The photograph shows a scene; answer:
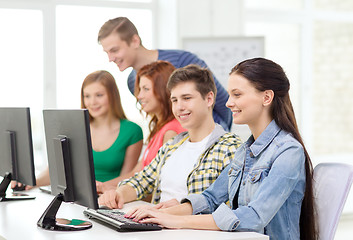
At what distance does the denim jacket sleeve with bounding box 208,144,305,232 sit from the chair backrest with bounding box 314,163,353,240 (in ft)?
0.68

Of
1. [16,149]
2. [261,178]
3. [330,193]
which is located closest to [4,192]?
[16,149]

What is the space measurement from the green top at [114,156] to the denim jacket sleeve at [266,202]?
4.56 feet

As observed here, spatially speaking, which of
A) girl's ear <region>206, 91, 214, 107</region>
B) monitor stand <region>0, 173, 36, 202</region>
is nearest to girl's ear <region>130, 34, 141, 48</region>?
girl's ear <region>206, 91, 214, 107</region>

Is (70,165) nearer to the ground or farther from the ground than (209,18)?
nearer to the ground

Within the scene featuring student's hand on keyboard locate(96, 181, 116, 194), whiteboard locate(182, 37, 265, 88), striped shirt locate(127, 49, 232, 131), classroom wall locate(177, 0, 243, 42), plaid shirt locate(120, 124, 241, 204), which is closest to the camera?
plaid shirt locate(120, 124, 241, 204)

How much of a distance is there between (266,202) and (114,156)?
1.49 metres

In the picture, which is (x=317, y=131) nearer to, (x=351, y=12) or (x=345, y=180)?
(x=351, y=12)

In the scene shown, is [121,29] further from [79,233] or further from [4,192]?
[79,233]

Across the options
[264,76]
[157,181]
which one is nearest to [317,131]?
[157,181]

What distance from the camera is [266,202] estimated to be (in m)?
1.73

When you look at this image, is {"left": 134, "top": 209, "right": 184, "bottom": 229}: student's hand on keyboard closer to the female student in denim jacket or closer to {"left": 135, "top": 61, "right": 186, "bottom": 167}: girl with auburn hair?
the female student in denim jacket

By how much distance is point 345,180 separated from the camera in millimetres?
1896

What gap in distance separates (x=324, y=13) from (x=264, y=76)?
4103mm

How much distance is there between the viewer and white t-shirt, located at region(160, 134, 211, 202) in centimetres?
232
